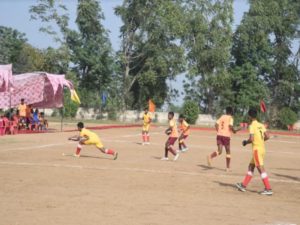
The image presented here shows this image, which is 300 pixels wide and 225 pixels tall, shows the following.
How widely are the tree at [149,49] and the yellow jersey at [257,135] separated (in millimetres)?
47636

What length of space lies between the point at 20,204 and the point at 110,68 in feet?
176

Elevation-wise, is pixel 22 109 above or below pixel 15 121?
above

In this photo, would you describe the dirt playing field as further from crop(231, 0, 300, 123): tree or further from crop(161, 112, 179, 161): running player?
crop(231, 0, 300, 123): tree

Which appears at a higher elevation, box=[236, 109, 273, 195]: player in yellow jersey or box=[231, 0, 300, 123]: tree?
box=[231, 0, 300, 123]: tree

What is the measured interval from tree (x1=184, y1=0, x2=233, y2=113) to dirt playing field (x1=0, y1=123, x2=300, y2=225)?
41656 millimetres

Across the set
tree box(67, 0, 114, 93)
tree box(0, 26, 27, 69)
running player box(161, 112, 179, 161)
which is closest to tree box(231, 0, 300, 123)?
tree box(67, 0, 114, 93)

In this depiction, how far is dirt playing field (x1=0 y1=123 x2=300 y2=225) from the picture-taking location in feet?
25.9

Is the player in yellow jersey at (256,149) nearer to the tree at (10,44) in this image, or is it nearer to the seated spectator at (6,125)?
the seated spectator at (6,125)

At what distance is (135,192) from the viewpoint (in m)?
10.3

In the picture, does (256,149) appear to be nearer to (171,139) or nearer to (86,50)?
(171,139)

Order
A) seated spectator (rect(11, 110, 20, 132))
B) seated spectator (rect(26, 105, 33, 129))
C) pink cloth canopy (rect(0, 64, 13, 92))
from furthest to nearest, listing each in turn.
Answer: seated spectator (rect(26, 105, 33, 129)) → seated spectator (rect(11, 110, 20, 132)) → pink cloth canopy (rect(0, 64, 13, 92))

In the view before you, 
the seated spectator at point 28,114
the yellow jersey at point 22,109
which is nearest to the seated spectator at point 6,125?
the yellow jersey at point 22,109

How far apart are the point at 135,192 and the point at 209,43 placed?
2030 inches

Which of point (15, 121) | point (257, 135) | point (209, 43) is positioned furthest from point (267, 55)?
point (257, 135)
